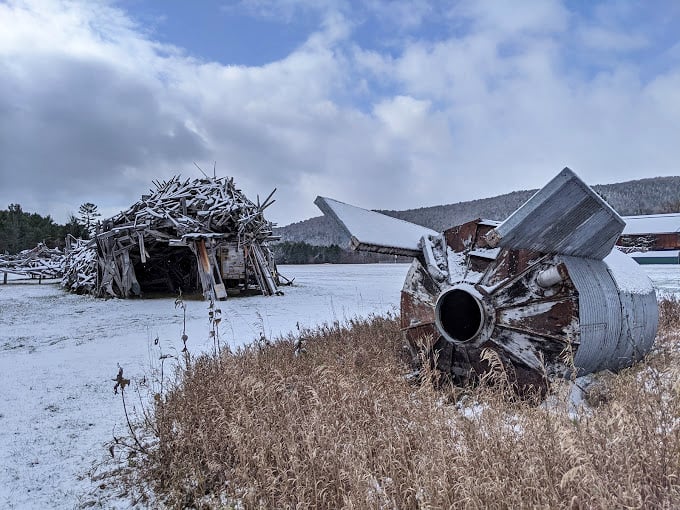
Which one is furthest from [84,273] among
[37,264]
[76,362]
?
[37,264]

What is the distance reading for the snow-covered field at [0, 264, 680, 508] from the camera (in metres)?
3.59

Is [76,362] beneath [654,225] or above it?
beneath

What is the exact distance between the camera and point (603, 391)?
4031mm

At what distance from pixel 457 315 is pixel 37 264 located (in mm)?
37159

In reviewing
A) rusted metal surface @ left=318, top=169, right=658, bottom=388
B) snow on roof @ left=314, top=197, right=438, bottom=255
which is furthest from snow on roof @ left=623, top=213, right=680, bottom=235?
snow on roof @ left=314, top=197, right=438, bottom=255

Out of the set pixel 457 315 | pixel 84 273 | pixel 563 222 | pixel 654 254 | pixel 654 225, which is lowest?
pixel 654 254

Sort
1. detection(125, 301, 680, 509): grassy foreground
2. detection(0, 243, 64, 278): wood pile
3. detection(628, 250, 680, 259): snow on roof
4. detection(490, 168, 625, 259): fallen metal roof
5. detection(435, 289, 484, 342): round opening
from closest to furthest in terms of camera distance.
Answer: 1. detection(125, 301, 680, 509): grassy foreground
2. detection(490, 168, 625, 259): fallen metal roof
3. detection(435, 289, 484, 342): round opening
4. detection(0, 243, 64, 278): wood pile
5. detection(628, 250, 680, 259): snow on roof

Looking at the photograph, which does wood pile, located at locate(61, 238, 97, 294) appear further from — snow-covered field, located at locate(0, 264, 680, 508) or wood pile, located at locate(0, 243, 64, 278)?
wood pile, located at locate(0, 243, 64, 278)

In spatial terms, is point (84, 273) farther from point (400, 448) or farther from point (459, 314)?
point (400, 448)

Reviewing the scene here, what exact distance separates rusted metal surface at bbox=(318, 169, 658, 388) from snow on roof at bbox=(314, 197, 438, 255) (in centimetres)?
29

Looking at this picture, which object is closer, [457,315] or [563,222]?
[563,222]

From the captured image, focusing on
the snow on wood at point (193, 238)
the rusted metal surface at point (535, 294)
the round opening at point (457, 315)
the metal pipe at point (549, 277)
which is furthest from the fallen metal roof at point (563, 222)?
the snow on wood at point (193, 238)

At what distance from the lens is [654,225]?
4209cm

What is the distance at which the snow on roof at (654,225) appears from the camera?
1575 inches
